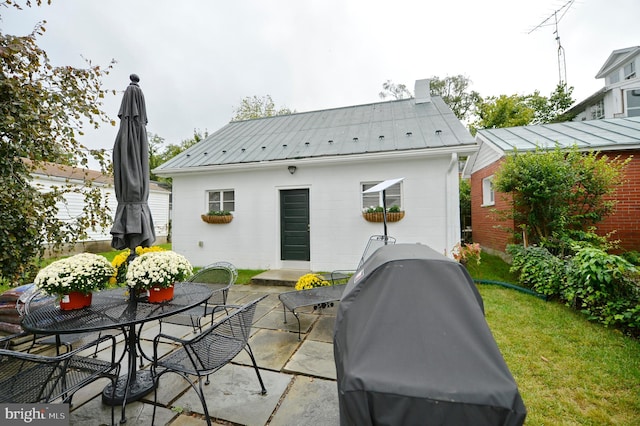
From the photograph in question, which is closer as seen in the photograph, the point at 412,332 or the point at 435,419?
the point at 435,419

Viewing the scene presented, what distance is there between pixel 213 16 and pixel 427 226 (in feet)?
26.8

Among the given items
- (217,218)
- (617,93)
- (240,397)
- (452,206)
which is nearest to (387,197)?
(452,206)

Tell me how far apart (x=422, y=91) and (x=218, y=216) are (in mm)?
7826

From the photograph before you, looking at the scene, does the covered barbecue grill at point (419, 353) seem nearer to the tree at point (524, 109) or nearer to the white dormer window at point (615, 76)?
the tree at point (524, 109)

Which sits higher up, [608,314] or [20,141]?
[20,141]

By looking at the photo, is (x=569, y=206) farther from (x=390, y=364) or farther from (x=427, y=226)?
(x=390, y=364)

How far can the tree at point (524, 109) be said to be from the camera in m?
16.6

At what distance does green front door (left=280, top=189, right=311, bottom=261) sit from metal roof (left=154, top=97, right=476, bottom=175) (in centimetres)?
107

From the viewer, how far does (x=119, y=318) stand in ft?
6.53

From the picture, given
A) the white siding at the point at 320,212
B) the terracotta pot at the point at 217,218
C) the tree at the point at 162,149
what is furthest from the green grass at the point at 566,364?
the tree at the point at 162,149

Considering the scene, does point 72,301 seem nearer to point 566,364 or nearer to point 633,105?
point 566,364

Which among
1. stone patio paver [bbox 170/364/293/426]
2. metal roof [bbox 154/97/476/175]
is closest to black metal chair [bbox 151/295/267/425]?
stone patio paver [bbox 170/364/293/426]

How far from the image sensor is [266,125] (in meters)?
9.99

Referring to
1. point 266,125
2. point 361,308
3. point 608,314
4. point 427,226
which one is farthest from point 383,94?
point 361,308
